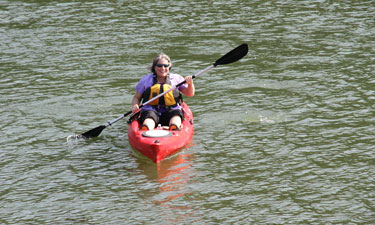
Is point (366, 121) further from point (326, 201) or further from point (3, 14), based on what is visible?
point (3, 14)

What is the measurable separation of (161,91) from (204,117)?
121 centimetres

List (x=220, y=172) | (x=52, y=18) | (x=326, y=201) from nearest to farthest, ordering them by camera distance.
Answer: (x=326, y=201) < (x=220, y=172) < (x=52, y=18)

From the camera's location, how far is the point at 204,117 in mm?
9156

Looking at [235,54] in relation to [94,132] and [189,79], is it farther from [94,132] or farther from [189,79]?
[94,132]

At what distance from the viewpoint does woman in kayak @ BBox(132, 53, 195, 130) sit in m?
8.00

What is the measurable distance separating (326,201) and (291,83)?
446cm

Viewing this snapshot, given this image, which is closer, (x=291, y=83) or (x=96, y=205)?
(x=96, y=205)

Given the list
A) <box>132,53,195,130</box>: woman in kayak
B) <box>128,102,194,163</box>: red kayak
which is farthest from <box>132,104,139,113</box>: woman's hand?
<box>128,102,194,163</box>: red kayak

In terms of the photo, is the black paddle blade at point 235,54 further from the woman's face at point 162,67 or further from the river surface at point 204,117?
the woman's face at point 162,67

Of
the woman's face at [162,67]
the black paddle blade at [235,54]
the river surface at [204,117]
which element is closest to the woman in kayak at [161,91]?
the woman's face at [162,67]

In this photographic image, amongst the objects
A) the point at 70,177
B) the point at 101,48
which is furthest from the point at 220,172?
the point at 101,48

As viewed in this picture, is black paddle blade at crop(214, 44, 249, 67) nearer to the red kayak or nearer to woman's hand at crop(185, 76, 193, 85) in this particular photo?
woman's hand at crop(185, 76, 193, 85)

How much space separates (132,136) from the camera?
766cm

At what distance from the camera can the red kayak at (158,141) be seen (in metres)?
7.30
